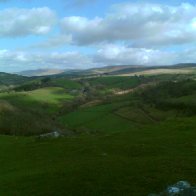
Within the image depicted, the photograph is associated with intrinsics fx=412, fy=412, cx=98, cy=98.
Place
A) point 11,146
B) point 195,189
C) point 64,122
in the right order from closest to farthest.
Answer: point 195,189, point 11,146, point 64,122

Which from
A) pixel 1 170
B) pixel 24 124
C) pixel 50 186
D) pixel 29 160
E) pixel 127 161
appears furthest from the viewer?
pixel 24 124

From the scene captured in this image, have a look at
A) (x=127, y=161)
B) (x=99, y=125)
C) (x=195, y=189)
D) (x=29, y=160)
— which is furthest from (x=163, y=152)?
(x=99, y=125)

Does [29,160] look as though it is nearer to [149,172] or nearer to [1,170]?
[1,170]

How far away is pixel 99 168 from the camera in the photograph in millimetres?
28016

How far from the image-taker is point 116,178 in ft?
81.5

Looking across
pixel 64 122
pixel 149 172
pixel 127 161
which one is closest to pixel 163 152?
pixel 127 161

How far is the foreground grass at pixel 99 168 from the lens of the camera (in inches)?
923

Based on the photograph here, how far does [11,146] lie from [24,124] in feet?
275

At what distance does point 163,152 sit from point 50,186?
13.0 metres

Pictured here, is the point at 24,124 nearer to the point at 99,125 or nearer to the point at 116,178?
the point at 99,125

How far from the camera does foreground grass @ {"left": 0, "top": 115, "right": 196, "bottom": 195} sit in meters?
23.5

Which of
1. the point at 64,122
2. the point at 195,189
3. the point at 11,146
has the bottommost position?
the point at 64,122

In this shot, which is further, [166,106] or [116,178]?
[166,106]

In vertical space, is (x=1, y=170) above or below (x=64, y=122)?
above
